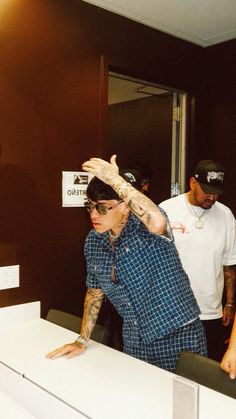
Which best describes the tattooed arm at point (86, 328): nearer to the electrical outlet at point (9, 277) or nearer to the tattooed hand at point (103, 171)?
the electrical outlet at point (9, 277)

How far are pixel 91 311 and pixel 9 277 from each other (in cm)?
56

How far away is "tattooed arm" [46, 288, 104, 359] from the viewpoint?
1.82 meters

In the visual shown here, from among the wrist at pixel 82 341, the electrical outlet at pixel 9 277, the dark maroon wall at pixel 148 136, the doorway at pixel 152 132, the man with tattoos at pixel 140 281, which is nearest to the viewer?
the man with tattoos at pixel 140 281

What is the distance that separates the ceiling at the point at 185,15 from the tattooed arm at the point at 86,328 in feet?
5.67

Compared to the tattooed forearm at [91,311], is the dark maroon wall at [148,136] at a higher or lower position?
higher

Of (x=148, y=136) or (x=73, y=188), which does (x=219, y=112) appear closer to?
(x=148, y=136)

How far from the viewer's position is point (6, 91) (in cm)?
225

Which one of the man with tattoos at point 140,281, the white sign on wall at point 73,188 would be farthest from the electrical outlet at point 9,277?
the man with tattoos at point 140,281

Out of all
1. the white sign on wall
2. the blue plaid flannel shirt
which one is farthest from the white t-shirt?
the blue plaid flannel shirt

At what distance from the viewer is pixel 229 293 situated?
2656 millimetres

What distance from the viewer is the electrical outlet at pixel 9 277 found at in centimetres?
228

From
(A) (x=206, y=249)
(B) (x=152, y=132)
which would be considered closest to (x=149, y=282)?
(A) (x=206, y=249)

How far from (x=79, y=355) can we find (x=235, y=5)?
86.1 inches

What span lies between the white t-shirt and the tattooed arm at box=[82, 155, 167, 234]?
911mm
